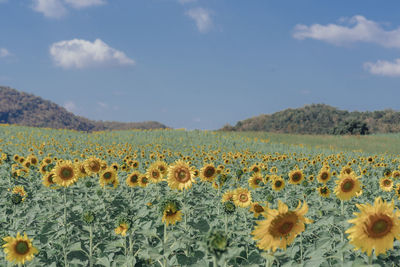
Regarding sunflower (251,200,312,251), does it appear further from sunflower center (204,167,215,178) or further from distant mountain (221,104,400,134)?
distant mountain (221,104,400,134)

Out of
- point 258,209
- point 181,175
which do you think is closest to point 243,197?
point 258,209

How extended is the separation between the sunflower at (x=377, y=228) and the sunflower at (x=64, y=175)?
4866 mm

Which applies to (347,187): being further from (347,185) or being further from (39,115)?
(39,115)

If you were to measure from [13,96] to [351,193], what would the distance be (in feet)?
380

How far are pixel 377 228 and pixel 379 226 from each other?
2 centimetres

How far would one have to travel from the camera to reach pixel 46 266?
13.2 ft

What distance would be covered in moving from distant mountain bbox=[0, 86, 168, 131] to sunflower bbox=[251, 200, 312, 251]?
300 ft

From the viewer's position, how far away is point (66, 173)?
19.5 ft

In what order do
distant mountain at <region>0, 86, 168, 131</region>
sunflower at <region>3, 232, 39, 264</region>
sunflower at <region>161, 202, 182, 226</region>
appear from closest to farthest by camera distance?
sunflower at <region>3, 232, 39, 264</region> < sunflower at <region>161, 202, 182, 226</region> < distant mountain at <region>0, 86, 168, 131</region>

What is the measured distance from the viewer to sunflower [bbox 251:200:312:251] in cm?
246

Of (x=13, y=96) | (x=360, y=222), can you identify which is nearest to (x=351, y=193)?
(x=360, y=222)

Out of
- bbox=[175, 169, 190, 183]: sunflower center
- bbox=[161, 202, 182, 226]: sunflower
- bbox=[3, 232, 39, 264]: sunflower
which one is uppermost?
bbox=[175, 169, 190, 183]: sunflower center

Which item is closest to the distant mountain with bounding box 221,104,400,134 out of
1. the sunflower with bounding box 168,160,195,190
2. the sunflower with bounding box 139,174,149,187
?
the sunflower with bounding box 139,174,149,187

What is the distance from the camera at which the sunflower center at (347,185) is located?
4.78 m
